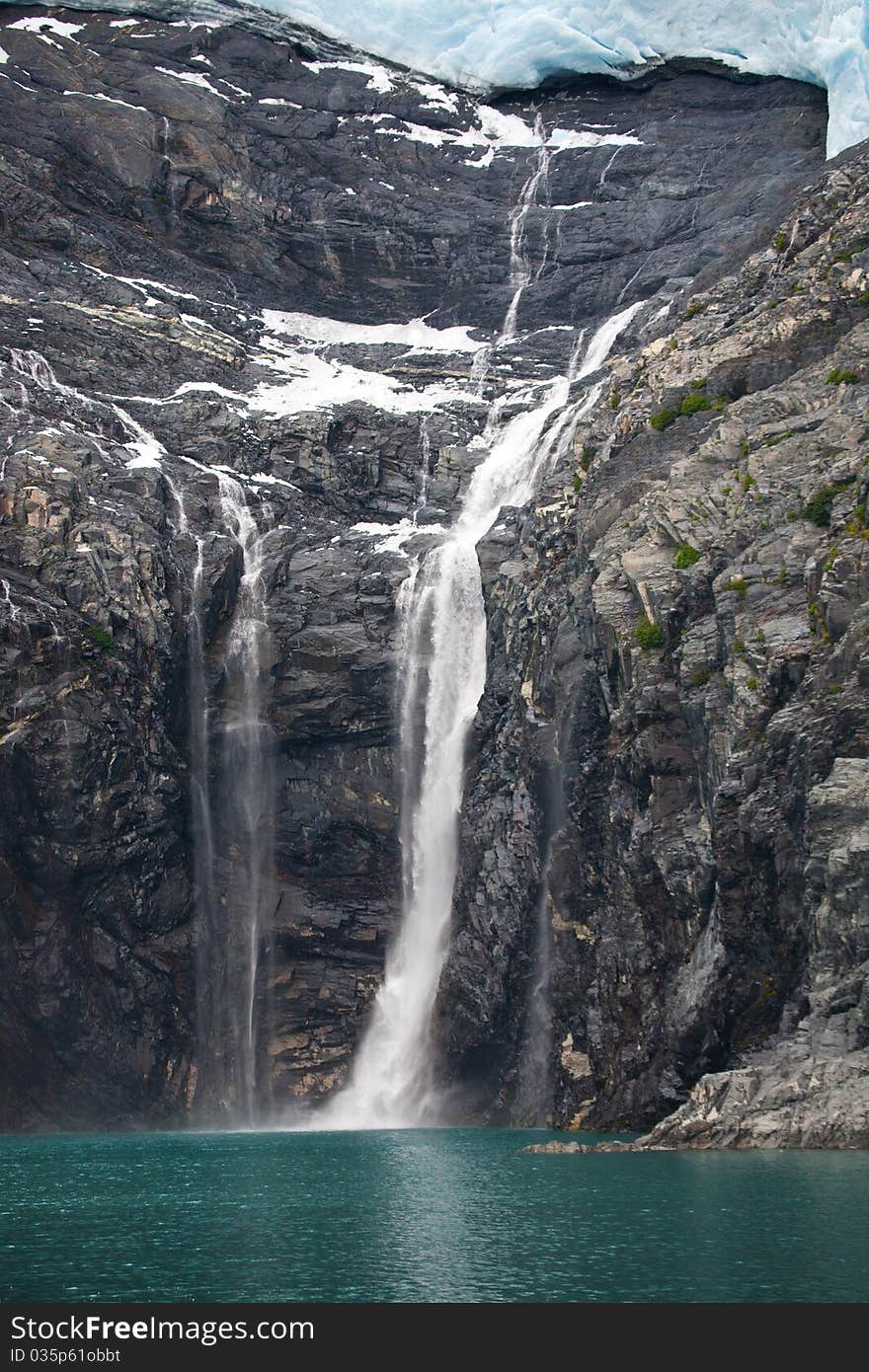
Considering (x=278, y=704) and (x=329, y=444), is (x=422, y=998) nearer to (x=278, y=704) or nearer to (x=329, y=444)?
(x=278, y=704)

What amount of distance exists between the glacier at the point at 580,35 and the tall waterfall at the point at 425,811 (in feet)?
118

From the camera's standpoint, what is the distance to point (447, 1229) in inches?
1220

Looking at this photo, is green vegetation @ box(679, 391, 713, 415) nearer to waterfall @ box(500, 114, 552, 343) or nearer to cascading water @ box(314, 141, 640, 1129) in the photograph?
cascading water @ box(314, 141, 640, 1129)

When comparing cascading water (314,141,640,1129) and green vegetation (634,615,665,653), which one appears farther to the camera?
cascading water (314,141,640,1129)

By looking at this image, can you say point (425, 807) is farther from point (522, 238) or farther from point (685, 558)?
point (522, 238)

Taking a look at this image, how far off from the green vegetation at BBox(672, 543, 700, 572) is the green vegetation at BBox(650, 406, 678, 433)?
33.8 feet

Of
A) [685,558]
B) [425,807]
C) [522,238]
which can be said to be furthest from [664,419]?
[522,238]

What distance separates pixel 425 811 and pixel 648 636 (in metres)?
18.5

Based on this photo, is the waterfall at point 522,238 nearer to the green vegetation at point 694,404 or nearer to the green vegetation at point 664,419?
the green vegetation at point 664,419

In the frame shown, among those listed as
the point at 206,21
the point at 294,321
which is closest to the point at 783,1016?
the point at 294,321

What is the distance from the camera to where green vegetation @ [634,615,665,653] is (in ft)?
170

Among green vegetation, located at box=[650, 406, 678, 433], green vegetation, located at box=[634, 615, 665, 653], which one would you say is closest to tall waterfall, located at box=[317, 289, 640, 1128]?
green vegetation, located at box=[650, 406, 678, 433]

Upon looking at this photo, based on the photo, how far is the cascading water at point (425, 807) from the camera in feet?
210

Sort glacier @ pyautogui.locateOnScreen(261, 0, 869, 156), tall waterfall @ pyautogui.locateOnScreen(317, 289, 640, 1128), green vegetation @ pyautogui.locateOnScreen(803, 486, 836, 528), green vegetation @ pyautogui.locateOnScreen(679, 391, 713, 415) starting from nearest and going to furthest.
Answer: green vegetation @ pyautogui.locateOnScreen(803, 486, 836, 528), green vegetation @ pyautogui.locateOnScreen(679, 391, 713, 415), tall waterfall @ pyautogui.locateOnScreen(317, 289, 640, 1128), glacier @ pyautogui.locateOnScreen(261, 0, 869, 156)
